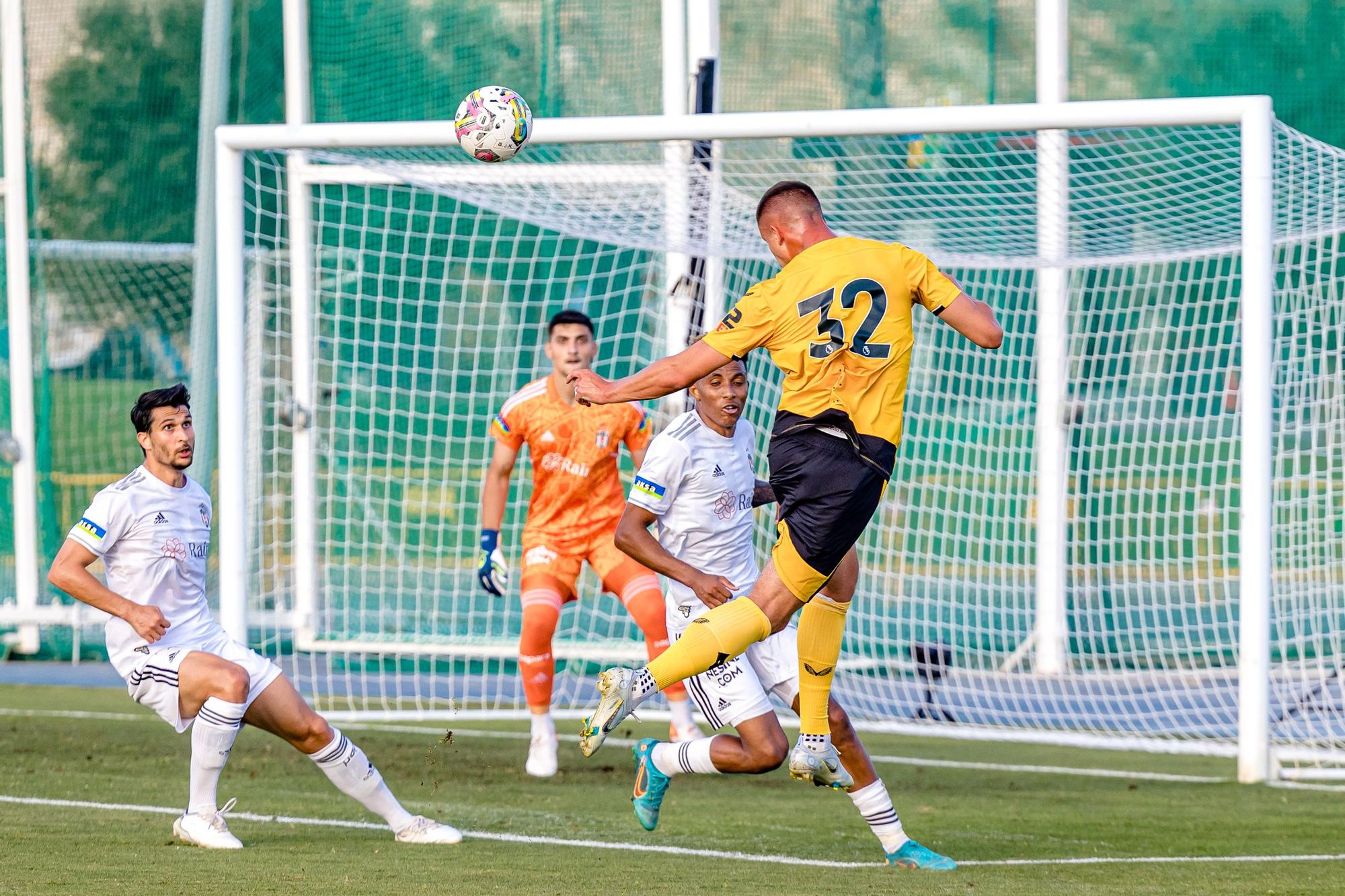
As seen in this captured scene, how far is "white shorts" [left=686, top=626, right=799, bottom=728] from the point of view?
5.96 metres

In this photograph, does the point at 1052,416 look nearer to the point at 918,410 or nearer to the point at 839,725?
the point at 918,410

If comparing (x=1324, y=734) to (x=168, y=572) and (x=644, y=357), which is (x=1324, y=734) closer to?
(x=644, y=357)

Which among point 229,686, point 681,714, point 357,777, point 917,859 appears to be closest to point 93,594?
point 229,686

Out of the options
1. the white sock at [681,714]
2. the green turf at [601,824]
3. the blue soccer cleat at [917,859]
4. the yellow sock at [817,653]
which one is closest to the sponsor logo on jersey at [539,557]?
the white sock at [681,714]

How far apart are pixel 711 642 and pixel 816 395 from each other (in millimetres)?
891

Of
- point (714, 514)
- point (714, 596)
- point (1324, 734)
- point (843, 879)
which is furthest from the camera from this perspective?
point (1324, 734)

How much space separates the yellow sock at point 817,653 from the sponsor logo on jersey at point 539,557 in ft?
8.75

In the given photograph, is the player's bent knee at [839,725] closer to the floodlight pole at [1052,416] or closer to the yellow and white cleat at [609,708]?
the yellow and white cleat at [609,708]

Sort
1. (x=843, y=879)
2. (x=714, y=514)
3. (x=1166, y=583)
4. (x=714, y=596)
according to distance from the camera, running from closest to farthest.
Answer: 1. (x=843, y=879)
2. (x=714, y=596)
3. (x=714, y=514)
4. (x=1166, y=583)

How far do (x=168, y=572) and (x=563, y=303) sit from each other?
19.5 feet

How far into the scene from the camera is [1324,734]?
9.32 m

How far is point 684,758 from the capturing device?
591 cm

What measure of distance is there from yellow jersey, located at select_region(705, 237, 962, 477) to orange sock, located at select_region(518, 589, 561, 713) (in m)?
3.04

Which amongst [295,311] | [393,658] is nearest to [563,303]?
[295,311]
